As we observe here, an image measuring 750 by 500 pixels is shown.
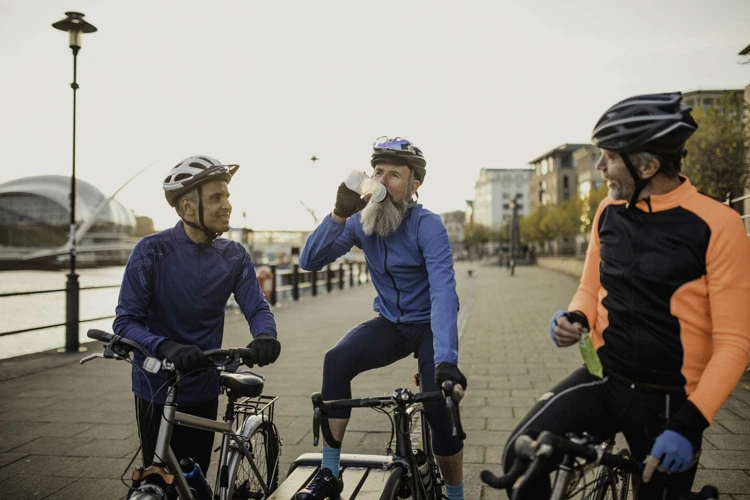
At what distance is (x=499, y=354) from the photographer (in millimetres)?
9266

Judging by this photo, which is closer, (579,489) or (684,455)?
(684,455)

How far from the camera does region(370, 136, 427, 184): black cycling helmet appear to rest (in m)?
2.95

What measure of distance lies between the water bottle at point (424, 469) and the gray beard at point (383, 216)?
101cm

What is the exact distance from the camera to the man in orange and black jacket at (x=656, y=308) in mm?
1918

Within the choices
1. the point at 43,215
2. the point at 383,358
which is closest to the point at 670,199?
the point at 383,358

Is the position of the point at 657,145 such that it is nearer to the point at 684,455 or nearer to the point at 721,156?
the point at 684,455

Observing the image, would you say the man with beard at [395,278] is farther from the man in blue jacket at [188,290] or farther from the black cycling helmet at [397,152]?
the man in blue jacket at [188,290]

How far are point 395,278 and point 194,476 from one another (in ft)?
4.15

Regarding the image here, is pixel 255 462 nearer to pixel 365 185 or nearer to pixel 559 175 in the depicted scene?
pixel 365 185

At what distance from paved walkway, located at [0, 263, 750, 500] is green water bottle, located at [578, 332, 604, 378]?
198 centimetres

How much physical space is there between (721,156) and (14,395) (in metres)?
12.7

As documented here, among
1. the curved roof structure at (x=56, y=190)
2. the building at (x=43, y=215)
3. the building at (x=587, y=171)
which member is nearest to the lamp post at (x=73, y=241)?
the building at (x=587, y=171)

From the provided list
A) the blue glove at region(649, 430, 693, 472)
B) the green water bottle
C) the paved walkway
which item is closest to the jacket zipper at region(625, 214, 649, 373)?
the green water bottle

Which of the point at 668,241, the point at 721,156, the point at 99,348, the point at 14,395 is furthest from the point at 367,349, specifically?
the point at 721,156
